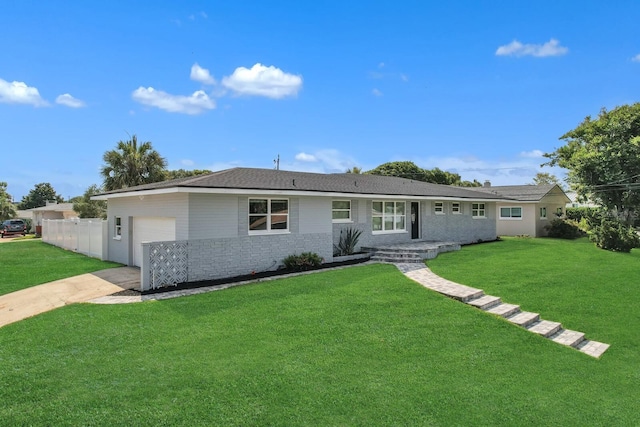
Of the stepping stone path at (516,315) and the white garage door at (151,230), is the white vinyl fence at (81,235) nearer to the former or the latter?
the white garage door at (151,230)

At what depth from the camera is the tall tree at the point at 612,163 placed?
27344mm

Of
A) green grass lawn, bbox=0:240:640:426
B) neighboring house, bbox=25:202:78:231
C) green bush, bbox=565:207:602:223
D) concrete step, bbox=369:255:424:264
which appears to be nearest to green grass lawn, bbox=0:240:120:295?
green grass lawn, bbox=0:240:640:426

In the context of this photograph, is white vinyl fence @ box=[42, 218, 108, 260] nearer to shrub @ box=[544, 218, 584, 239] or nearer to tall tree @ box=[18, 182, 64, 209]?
shrub @ box=[544, 218, 584, 239]

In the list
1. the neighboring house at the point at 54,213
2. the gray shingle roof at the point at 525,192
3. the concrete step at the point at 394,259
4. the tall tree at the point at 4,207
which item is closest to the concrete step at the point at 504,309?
the concrete step at the point at 394,259

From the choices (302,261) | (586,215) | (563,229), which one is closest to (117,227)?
(302,261)

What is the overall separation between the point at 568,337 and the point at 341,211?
10087 millimetres

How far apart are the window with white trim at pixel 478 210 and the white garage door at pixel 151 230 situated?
733 inches

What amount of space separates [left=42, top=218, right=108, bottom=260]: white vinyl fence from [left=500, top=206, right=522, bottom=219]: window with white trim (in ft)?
93.4

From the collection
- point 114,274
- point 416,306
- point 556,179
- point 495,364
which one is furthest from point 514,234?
point 556,179

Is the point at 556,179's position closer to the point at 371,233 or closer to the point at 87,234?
the point at 371,233

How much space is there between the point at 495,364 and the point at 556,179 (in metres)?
75.8

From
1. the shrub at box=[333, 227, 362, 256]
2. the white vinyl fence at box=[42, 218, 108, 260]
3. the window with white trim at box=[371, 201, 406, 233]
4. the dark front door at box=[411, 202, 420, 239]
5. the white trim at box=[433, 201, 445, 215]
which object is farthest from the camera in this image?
the white trim at box=[433, 201, 445, 215]

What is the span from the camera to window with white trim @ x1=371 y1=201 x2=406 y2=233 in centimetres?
1844

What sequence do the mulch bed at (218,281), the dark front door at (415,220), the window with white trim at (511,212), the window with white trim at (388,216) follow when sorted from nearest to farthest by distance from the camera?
the mulch bed at (218,281) → the window with white trim at (388,216) → the dark front door at (415,220) → the window with white trim at (511,212)
